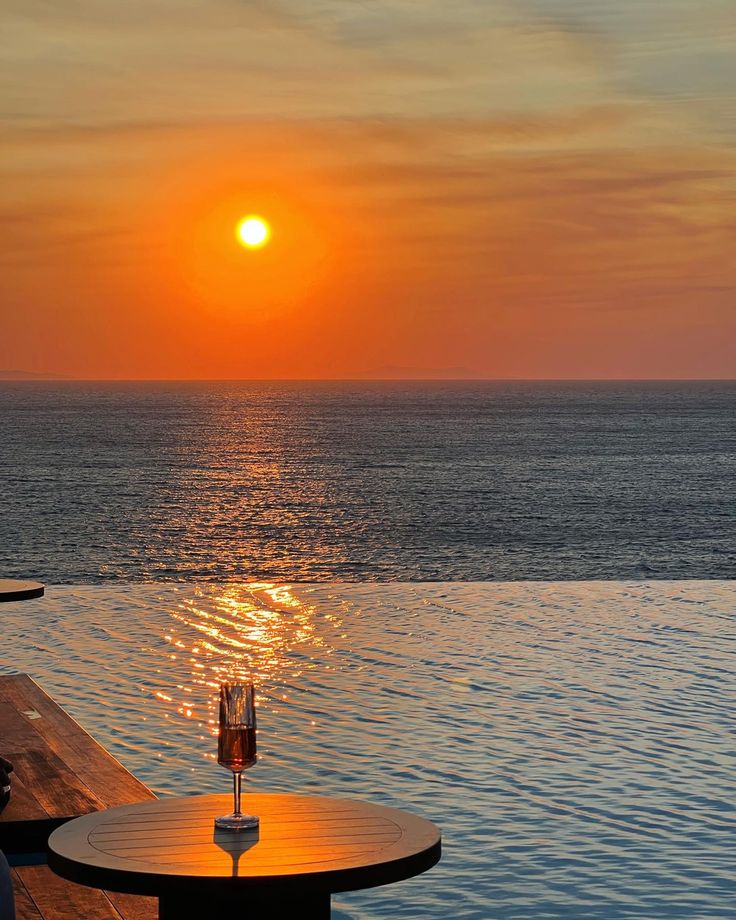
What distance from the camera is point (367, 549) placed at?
42.9m

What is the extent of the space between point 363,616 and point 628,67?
853 inches

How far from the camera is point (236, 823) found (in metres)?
3.19

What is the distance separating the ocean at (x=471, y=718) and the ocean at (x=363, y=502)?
21220 mm

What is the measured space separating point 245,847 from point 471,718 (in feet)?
18.4

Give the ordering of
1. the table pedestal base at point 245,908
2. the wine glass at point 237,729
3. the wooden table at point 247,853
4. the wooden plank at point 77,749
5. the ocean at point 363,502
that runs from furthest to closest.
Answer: the ocean at point 363,502 < the wooden plank at point 77,749 < the table pedestal base at point 245,908 < the wine glass at point 237,729 < the wooden table at point 247,853

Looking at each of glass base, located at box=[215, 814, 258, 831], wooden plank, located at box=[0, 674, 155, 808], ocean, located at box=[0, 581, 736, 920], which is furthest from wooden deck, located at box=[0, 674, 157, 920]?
glass base, located at box=[215, 814, 258, 831]

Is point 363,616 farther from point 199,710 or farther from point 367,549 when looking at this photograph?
point 367,549

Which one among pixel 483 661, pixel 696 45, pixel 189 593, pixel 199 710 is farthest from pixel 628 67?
pixel 199 710

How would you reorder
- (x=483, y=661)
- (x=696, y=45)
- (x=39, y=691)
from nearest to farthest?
(x=39, y=691) < (x=483, y=661) < (x=696, y=45)

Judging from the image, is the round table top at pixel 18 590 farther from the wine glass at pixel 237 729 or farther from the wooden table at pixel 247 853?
the wine glass at pixel 237 729

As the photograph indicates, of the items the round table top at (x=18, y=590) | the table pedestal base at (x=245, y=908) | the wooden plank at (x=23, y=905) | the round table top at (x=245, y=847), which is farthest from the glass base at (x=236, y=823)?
Answer: the round table top at (x=18, y=590)

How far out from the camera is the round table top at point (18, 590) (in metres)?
7.50

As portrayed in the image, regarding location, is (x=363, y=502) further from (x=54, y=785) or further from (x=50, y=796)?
(x=50, y=796)

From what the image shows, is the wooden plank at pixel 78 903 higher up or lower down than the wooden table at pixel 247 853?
lower down
